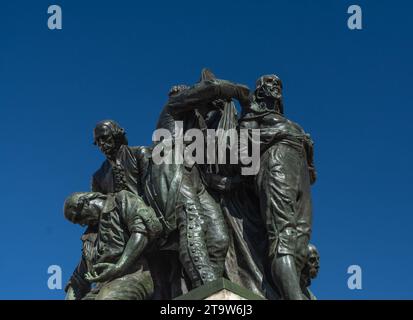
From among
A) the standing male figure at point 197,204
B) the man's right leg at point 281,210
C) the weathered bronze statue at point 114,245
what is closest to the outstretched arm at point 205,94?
the standing male figure at point 197,204

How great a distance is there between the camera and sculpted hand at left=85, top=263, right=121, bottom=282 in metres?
11.2

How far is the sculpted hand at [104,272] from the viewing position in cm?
1121

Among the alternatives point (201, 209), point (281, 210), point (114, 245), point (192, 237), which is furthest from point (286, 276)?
point (114, 245)

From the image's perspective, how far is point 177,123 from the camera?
1288 cm

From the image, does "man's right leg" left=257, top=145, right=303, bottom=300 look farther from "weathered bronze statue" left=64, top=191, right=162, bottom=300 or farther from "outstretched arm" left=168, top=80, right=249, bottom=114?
"weathered bronze statue" left=64, top=191, right=162, bottom=300

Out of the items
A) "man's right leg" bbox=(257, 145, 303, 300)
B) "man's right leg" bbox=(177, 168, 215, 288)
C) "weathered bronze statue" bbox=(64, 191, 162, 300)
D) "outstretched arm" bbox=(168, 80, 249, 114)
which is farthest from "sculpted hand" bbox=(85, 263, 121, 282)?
"outstretched arm" bbox=(168, 80, 249, 114)

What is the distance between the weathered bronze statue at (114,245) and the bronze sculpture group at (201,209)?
15 mm

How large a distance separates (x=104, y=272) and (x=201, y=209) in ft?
5.36

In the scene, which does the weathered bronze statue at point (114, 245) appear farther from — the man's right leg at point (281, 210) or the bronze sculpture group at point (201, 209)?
the man's right leg at point (281, 210)
